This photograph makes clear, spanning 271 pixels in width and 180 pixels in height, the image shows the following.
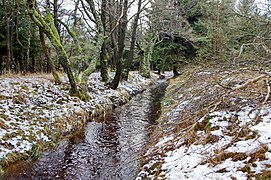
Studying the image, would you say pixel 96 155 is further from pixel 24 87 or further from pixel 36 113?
pixel 24 87

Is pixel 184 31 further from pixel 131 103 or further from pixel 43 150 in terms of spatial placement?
pixel 43 150

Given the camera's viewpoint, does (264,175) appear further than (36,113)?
No

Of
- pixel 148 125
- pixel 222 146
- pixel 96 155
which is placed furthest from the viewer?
pixel 148 125

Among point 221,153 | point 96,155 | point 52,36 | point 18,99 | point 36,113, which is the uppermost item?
point 52,36

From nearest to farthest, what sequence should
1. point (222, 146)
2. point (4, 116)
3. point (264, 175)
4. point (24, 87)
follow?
point (264, 175)
point (222, 146)
point (4, 116)
point (24, 87)

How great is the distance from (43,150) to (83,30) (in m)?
15.5

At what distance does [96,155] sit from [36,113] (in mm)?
2511

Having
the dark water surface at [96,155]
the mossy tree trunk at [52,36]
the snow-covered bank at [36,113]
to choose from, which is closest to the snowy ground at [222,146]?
the dark water surface at [96,155]

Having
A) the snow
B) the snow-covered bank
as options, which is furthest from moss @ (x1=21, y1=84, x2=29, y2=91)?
the snow

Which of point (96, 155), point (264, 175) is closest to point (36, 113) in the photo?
point (96, 155)

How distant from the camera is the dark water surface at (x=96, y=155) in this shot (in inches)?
195

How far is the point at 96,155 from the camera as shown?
5.96 m

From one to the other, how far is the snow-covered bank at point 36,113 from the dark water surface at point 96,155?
1.13ft

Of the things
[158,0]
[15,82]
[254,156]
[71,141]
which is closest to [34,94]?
[15,82]
